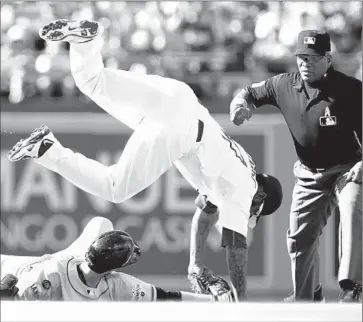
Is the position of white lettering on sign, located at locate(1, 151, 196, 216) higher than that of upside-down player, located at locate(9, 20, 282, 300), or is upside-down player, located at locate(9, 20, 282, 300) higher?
upside-down player, located at locate(9, 20, 282, 300)

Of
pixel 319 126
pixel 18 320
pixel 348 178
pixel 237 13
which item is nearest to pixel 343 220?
pixel 348 178

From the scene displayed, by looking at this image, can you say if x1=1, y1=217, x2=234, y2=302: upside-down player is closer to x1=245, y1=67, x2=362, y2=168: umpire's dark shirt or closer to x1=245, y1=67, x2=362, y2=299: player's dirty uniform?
x1=245, y1=67, x2=362, y2=299: player's dirty uniform

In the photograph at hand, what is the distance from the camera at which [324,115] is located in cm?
406

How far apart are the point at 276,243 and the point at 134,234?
33.1 inches

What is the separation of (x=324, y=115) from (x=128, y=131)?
1301 millimetres

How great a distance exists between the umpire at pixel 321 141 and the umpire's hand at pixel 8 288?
4.24 ft

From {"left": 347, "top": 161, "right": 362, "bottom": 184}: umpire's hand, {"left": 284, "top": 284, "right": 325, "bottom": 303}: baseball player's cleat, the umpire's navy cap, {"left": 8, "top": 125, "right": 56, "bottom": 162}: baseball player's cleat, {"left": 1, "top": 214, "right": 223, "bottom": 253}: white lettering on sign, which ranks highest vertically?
the umpire's navy cap

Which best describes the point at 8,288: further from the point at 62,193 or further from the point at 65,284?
the point at 62,193

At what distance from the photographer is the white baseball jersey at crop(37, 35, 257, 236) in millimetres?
4191

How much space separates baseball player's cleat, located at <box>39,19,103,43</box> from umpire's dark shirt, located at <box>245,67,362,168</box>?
91cm

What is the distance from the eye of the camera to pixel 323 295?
430 cm

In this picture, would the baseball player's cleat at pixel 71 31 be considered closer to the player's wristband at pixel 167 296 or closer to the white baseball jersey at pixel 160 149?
the white baseball jersey at pixel 160 149

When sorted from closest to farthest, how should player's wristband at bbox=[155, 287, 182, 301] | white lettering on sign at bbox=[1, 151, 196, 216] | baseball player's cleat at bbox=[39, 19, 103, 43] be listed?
baseball player's cleat at bbox=[39, 19, 103, 43]
player's wristband at bbox=[155, 287, 182, 301]
white lettering on sign at bbox=[1, 151, 196, 216]

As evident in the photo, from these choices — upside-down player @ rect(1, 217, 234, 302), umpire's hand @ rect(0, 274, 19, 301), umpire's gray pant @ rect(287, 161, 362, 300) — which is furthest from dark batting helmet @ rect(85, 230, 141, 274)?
umpire's gray pant @ rect(287, 161, 362, 300)
